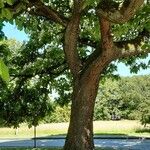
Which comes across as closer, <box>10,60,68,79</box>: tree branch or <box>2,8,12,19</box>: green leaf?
<box>2,8,12,19</box>: green leaf

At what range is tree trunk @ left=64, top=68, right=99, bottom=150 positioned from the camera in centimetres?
1366

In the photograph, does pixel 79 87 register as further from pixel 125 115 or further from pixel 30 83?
pixel 125 115

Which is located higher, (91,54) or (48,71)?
(48,71)

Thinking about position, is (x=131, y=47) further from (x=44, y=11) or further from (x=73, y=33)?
(x=44, y=11)

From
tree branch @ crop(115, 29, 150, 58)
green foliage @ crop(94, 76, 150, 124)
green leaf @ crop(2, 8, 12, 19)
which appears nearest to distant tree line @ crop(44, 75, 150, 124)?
green foliage @ crop(94, 76, 150, 124)

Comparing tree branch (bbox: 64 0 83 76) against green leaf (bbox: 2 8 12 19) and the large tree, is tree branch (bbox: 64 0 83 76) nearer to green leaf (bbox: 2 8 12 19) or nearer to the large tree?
the large tree

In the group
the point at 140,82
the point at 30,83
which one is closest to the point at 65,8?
the point at 30,83

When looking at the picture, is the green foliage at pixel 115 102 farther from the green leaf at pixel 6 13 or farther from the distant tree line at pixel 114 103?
the green leaf at pixel 6 13

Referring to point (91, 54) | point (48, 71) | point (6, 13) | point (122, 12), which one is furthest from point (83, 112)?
point (6, 13)

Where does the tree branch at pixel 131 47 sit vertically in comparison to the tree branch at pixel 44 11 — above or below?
below

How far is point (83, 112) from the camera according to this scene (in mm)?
13680

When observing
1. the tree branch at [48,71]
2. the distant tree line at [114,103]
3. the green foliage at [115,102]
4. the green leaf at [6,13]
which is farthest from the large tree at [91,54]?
the green foliage at [115,102]

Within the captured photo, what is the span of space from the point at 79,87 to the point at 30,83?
5.84 m

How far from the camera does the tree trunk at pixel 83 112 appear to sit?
1366cm
